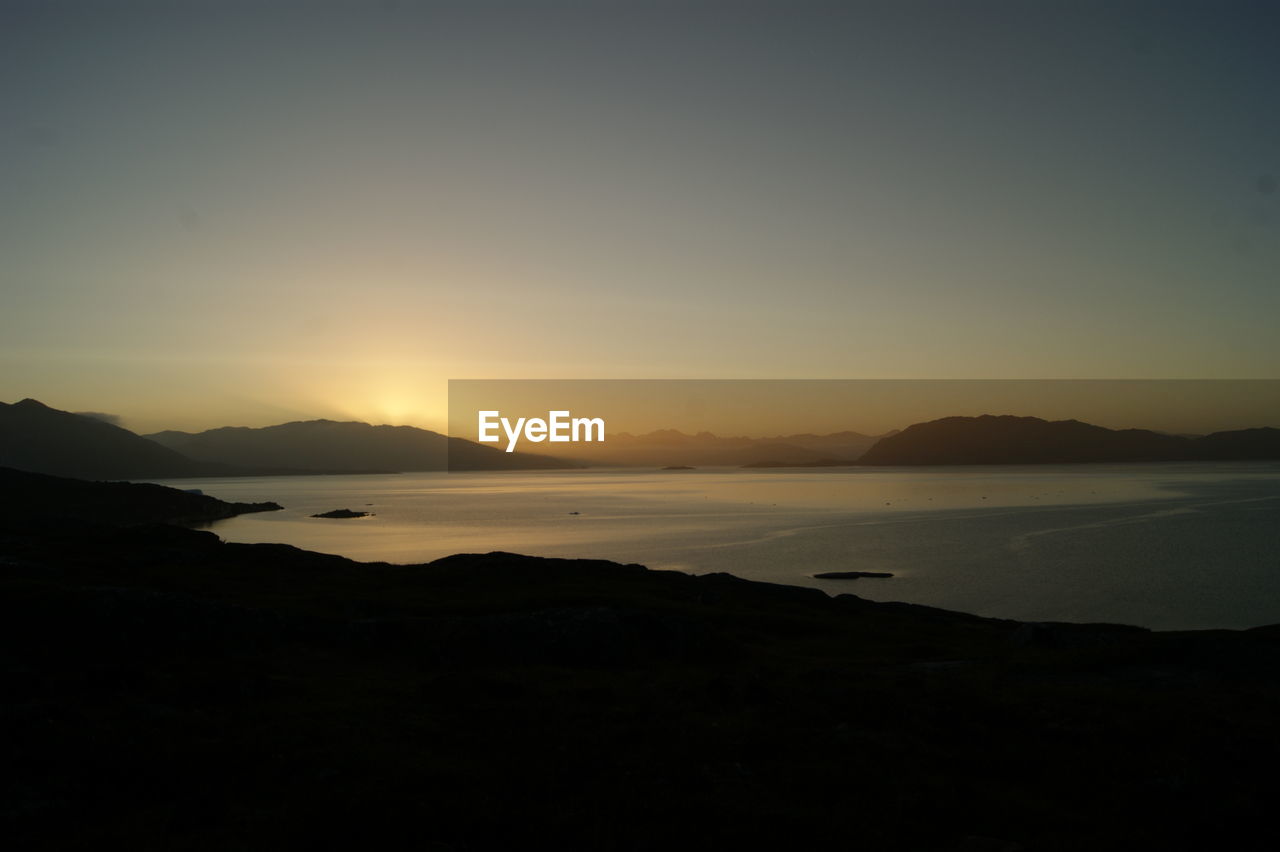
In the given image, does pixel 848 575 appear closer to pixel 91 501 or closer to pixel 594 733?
pixel 594 733

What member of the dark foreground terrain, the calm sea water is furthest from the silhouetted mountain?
the dark foreground terrain

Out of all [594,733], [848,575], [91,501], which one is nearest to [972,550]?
[848,575]

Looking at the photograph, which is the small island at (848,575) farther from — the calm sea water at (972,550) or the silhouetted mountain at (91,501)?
the silhouetted mountain at (91,501)

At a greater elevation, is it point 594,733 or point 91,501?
point 594,733

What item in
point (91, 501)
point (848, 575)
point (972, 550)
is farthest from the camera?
point (91, 501)

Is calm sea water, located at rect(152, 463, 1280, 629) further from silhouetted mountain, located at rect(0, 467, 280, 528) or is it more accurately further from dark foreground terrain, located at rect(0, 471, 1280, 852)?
dark foreground terrain, located at rect(0, 471, 1280, 852)

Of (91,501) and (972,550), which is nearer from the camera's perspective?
(972,550)

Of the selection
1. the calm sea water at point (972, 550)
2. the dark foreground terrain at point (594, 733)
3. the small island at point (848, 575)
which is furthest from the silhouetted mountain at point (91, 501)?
the dark foreground terrain at point (594, 733)

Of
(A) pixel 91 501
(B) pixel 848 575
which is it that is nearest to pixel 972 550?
(B) pixel 848 575

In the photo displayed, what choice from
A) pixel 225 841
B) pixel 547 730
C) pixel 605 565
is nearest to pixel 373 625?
pixel 547 730

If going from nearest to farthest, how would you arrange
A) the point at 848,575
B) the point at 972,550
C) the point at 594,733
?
the point at 594,733, the point at 848,575, the point at 972,550
